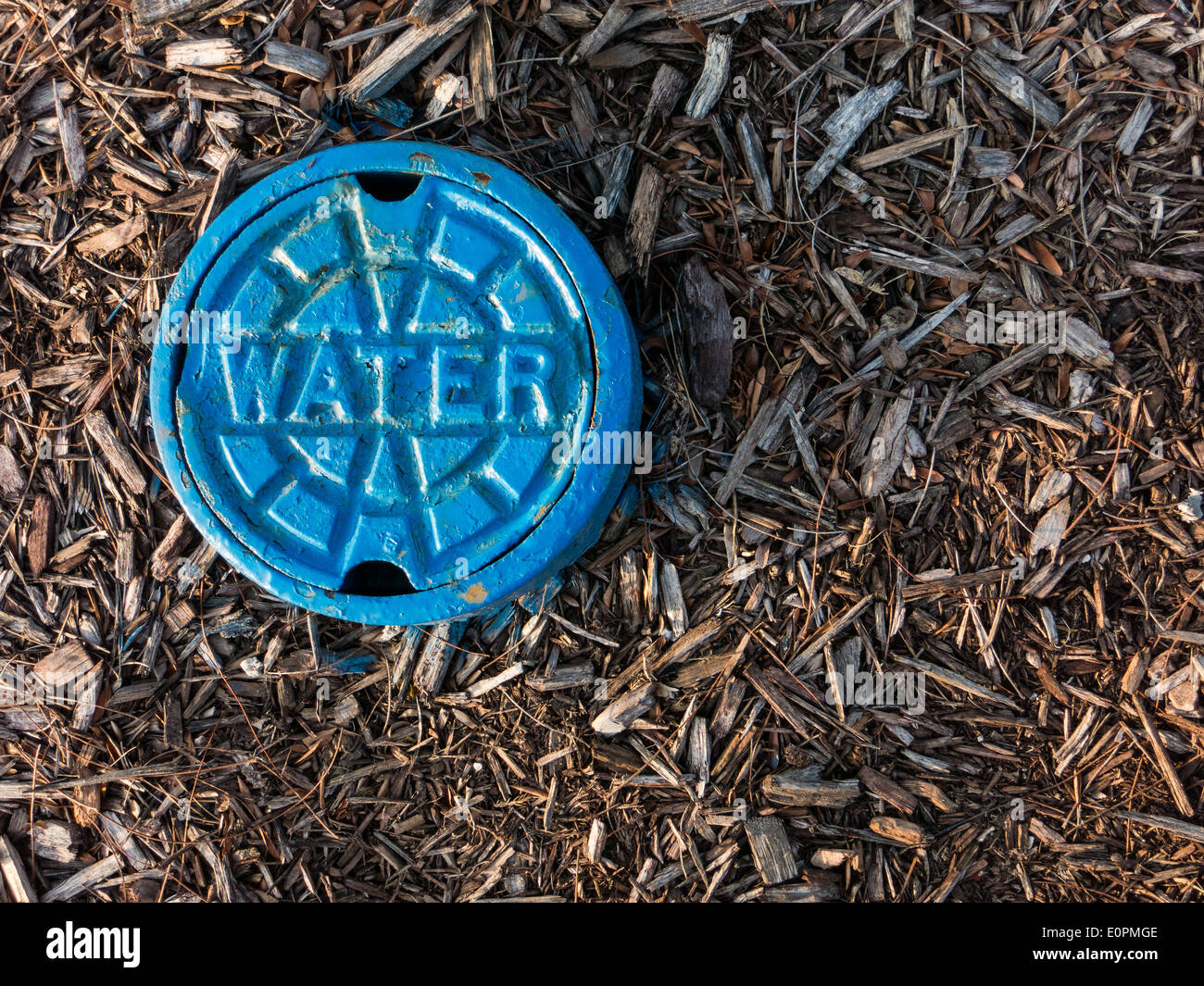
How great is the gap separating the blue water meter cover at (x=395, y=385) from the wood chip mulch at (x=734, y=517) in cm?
22

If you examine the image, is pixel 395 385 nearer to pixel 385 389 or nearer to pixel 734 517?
pixel 385 389

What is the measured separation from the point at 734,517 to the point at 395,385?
0.96 metres

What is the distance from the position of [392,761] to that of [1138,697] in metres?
2.06

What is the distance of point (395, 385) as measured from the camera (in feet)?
7.15

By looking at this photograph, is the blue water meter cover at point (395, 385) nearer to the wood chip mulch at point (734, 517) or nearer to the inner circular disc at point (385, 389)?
the inner circular disc at point (385, 389)

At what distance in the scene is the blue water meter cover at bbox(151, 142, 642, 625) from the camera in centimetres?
217

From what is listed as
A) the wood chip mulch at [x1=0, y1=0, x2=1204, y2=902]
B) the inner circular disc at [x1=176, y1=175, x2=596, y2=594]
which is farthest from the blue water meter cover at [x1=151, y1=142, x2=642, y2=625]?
the wood chip mulch at [x1=0, y1=0, x2=1204, y2=902]

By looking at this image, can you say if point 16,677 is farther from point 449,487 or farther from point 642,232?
point 642,232

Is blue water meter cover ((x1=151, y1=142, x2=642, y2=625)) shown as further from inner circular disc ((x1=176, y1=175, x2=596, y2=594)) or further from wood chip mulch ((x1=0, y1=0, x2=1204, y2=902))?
wood chip mulch ((x1=0, y1=0, x2=1204, y2=902))

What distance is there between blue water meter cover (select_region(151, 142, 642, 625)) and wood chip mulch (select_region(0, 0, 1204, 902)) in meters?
0.22

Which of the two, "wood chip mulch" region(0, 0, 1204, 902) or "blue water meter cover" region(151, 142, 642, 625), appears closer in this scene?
"blue water meter cover" region(151, 142, 642, 625)

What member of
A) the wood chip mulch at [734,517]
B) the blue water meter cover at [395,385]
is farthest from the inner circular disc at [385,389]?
the wood chip mulch at [734,517]

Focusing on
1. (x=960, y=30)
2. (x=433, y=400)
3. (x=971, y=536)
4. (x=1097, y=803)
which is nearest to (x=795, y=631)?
(x=971, y=536)

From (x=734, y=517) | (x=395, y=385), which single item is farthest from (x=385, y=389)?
(x=734, y=517)
